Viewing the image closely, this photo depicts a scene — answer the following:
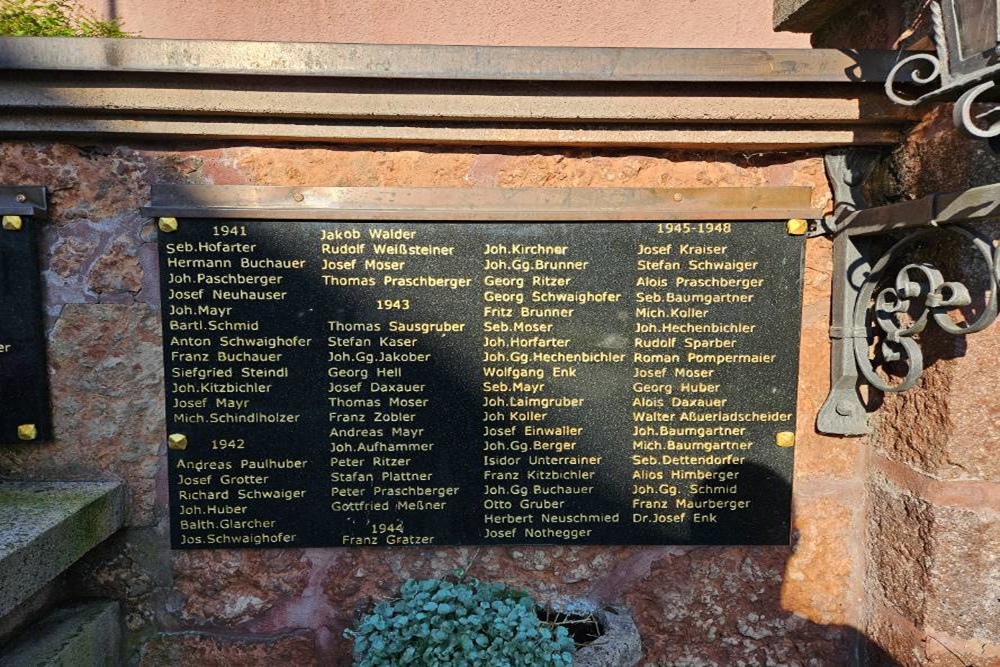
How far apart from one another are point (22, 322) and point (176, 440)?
2.05 ft

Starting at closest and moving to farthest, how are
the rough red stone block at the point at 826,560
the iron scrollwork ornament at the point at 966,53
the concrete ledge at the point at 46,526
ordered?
the iron scrollwork ornament at the point at 966,53 < the concrete ledge at the point at 46,526 < the rough red stone block at the point at 826,560

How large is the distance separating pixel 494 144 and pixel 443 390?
877mm

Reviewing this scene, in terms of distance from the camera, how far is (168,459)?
1.89 m

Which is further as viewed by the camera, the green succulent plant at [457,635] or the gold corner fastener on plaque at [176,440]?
the gold corner fastener on plaque at [176,440]

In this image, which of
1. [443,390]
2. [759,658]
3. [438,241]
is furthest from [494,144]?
[759,658]

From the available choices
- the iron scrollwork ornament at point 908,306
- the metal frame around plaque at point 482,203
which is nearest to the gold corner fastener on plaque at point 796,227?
the metal frame around plaque at point 482,203

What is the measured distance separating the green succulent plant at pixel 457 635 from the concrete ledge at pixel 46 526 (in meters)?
0.90

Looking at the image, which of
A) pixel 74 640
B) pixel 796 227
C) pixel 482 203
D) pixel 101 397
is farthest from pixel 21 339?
pixel 796 227

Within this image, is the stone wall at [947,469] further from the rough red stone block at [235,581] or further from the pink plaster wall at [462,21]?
the rough red stone block at [235,581]

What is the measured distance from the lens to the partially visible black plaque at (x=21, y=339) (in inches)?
69.3

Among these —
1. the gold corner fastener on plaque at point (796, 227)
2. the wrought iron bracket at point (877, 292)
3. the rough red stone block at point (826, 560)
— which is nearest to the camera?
the wrought iron bracket at point (877, 292)

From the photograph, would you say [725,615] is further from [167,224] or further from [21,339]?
[21,339]

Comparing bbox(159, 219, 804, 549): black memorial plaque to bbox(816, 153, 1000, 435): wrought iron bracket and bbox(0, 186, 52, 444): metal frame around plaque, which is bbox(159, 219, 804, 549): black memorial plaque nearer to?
bbox(816, 153, 1000, 435): wrought iron bracket

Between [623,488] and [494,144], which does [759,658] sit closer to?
[623,488]
